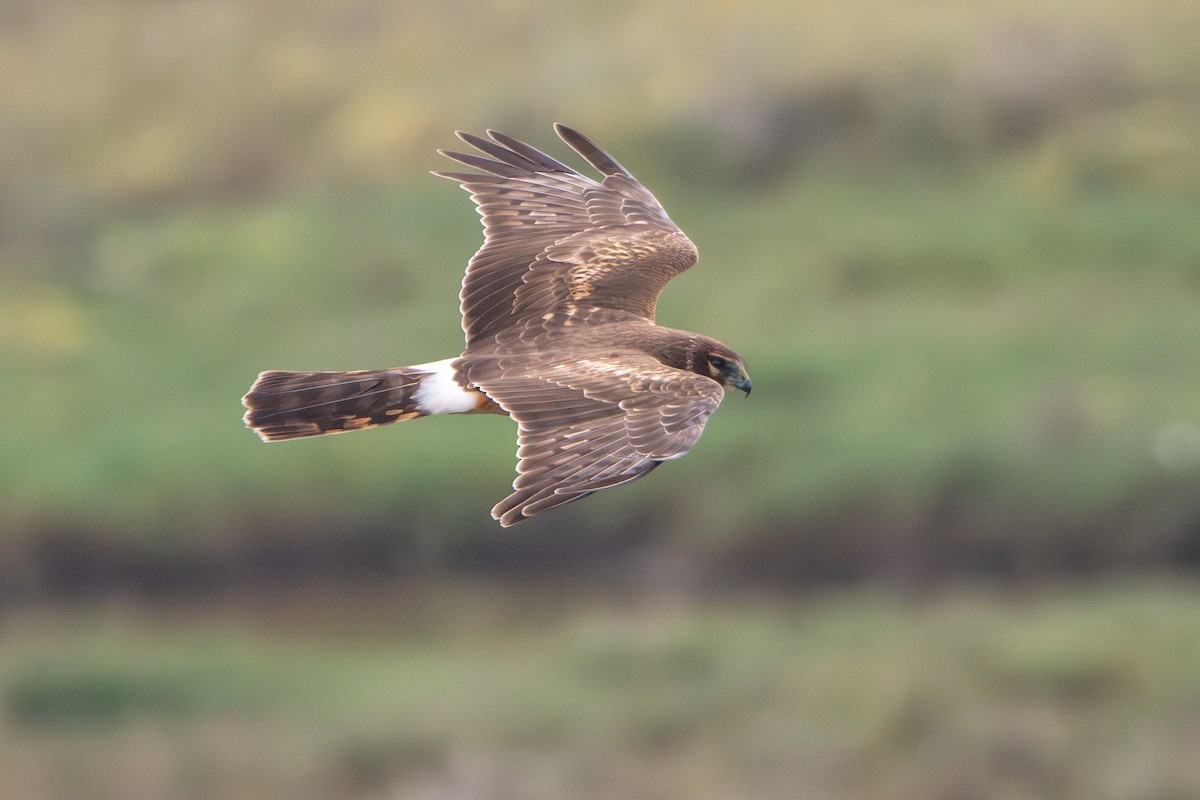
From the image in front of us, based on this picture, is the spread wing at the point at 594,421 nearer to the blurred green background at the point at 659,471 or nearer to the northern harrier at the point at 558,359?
the northern harrier at the point at 558,359

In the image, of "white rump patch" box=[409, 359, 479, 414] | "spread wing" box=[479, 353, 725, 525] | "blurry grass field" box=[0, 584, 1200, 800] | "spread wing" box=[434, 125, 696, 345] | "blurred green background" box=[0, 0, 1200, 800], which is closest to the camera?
"spread wing" box=[479, 353, 725, 525]

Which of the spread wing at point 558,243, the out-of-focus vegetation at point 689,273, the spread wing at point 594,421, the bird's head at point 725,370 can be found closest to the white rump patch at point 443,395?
the spread wing at point 594,421

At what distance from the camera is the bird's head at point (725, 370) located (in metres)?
9.96

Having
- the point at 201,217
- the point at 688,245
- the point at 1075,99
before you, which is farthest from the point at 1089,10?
the point at 688,245

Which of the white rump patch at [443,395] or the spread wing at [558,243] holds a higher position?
the spread wing at [558,243]

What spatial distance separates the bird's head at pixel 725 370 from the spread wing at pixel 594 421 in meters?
0.56

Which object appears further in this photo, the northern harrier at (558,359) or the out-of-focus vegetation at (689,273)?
the out-of-focus vegetation at (689,273)

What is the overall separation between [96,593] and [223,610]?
4.04 feet

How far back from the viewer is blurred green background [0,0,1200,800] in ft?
67.4

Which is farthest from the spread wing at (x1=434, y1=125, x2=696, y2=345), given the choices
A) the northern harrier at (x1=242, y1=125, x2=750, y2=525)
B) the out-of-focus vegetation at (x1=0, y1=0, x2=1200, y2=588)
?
the out-of-focus vegetation at (x1=0, y1=0, x2=1200, y2=588)

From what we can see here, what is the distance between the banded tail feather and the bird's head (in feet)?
3.01

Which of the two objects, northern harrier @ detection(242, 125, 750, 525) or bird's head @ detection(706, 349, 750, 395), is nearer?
northern harrier @ detection(242, 125, 750, 525)

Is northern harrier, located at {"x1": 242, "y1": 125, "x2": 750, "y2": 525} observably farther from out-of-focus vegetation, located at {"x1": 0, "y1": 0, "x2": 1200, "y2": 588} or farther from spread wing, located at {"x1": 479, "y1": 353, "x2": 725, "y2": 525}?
out-of-focus vegetation, located at {"x1": 0, "y1": 0, "x2": 1200, "y2": 588}

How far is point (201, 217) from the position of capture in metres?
29.2
